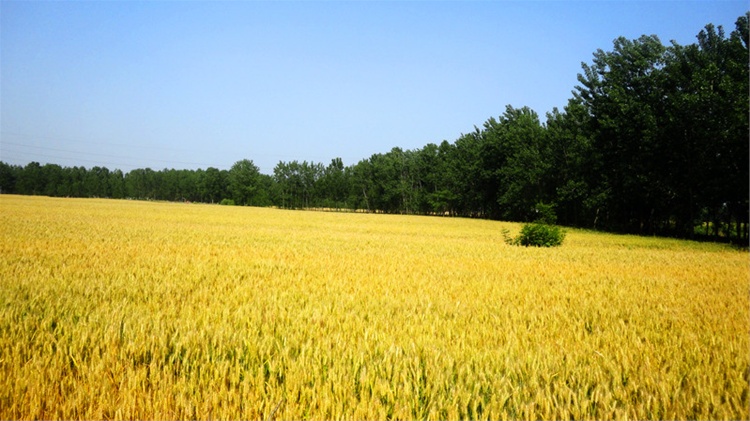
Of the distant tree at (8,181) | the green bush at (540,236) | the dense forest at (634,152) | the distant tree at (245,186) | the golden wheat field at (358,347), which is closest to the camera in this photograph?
the golden wheat field at (358,347)

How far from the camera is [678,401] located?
9.54 feet

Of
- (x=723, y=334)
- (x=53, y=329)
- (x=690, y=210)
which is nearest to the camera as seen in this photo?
(x=53, y=329)

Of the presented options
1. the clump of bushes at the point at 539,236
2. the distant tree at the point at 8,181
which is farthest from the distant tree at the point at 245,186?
the clump of bushes at the point at 539,236

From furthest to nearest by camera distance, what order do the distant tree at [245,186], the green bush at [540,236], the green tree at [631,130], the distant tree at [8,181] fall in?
1. the distant tree at [8,181]
2. the distant tree at [245,186]
3. the green tree at [631,130]
4. the green bush at [540,236]

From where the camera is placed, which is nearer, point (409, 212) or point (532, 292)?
point (532, 292)

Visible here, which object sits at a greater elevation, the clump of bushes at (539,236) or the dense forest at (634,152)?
the dense forest at (634,152)

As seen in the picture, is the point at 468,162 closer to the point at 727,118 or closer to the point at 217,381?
the point at 727,118

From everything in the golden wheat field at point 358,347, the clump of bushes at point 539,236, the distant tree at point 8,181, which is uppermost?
the distant tree at point 8,181

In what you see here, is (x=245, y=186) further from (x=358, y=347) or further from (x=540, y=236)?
(x=358, y=347)

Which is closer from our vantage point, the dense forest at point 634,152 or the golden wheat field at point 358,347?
the golden wheat field at point 358,347

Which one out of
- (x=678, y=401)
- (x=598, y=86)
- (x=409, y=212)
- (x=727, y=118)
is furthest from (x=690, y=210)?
(x=409, y=212)

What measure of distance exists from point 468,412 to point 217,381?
199 cm

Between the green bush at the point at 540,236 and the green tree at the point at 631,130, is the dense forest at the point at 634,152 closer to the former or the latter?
the green tree at the point at 631,130

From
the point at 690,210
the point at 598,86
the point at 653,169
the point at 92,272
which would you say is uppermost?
the point at 598,86
